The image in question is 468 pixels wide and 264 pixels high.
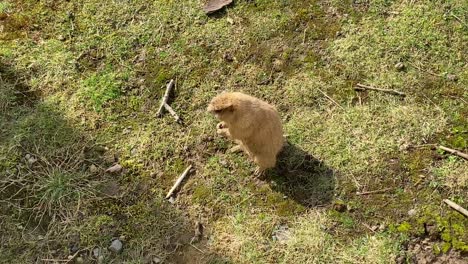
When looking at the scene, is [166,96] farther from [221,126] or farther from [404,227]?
[404,227]

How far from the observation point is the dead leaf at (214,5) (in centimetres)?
524

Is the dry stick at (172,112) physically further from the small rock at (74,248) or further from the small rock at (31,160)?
the small rock at (74,248)

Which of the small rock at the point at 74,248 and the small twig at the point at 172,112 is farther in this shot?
the small twig at the point at 172,112

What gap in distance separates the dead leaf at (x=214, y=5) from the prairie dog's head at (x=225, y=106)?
5.34ft

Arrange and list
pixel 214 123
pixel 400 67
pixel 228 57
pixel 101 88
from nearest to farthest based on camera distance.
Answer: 1. pixel 214 123
2. pixel 400 67
3. pixel 101 88
4. pixel 228 57

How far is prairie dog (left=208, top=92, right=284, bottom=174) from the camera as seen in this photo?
12.8 ft

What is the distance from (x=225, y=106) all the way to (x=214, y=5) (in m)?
1.83

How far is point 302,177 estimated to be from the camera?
421 centimetres

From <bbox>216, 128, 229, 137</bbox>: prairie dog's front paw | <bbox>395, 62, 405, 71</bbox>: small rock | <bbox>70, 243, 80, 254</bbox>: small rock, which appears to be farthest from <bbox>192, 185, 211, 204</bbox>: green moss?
<bbox>395, 62, 405, 71</bbox>: small rock

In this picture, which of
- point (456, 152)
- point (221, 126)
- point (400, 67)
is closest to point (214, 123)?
point (221, 126)

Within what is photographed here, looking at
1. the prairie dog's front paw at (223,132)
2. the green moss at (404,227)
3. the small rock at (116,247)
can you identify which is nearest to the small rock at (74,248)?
the small rock at (116,247)

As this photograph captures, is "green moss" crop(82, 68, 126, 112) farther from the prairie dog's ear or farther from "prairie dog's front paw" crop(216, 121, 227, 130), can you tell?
the prairie dog's ear

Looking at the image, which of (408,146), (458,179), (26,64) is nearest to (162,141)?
(26,64)

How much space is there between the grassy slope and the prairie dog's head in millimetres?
583
